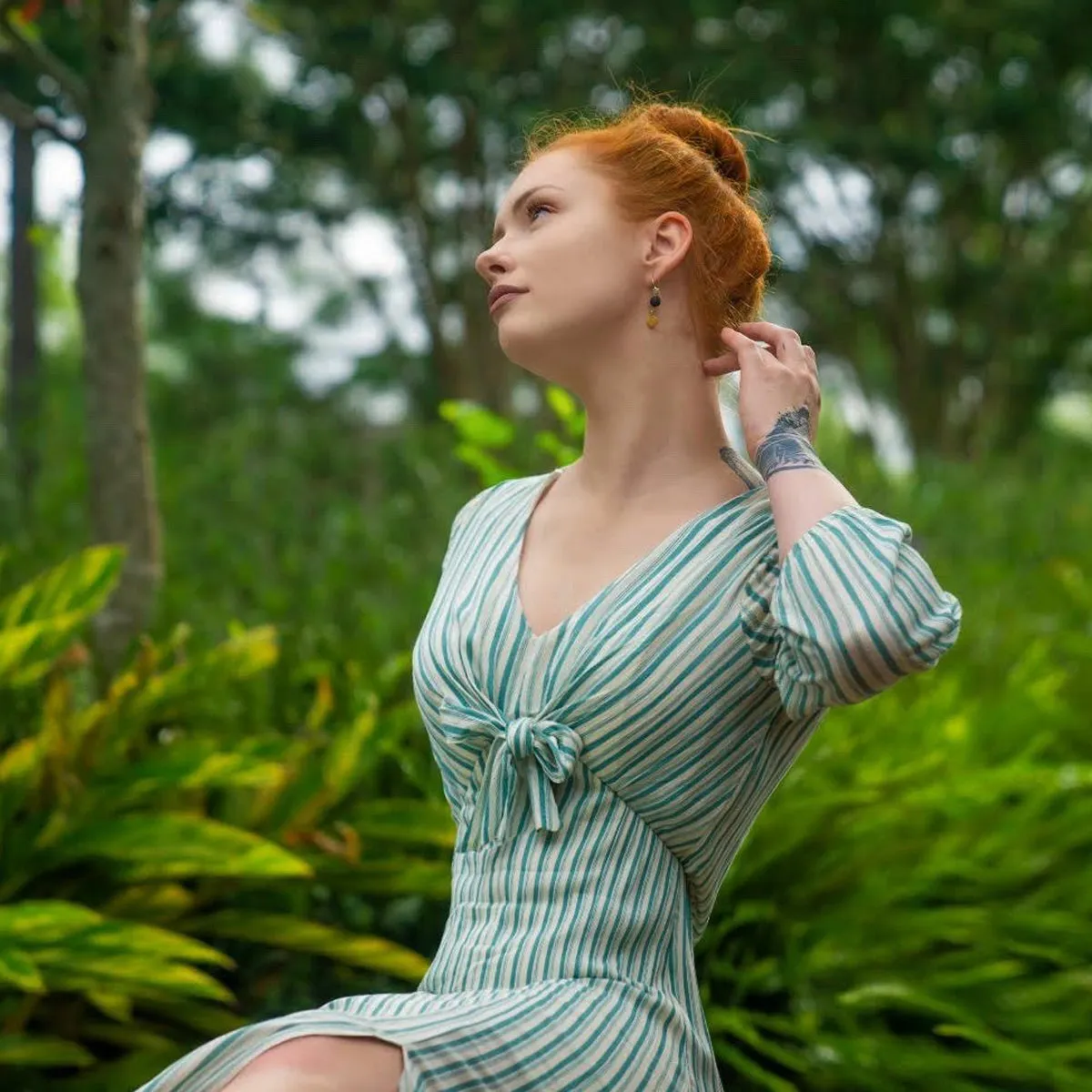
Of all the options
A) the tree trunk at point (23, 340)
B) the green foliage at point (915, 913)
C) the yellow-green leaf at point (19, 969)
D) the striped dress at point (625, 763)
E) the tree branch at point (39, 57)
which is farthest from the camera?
the tree trunk at point (23, 340)

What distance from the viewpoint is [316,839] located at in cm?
307

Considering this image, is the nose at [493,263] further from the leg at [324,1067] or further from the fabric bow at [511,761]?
the leg at [324,1067]

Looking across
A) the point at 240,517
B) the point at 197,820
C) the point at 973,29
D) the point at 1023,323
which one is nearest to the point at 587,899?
the point at 197,820

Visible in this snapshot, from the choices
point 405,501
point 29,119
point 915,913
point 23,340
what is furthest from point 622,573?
point 23,340

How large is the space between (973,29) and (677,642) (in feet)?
34.4

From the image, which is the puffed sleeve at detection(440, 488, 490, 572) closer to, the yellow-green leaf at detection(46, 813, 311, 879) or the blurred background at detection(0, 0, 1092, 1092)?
the blurred background at detection(0, 0, 1092, 1092)

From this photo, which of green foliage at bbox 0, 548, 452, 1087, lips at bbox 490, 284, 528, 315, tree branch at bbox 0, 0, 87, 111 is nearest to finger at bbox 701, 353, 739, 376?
lips at bbox 490, 284, 528, 315

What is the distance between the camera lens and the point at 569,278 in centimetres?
172

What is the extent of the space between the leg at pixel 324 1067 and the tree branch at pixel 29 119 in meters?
2.85

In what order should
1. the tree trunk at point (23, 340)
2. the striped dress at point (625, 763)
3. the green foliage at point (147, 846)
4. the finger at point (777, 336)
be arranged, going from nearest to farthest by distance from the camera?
the striped dress at point (625, 763) < the finger at point (777, 336) < the green foliage at point (147, 846) < the tree trunk at point (23, 340)

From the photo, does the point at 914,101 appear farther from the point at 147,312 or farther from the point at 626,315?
the point at 626,315

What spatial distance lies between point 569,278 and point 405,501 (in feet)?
19.1

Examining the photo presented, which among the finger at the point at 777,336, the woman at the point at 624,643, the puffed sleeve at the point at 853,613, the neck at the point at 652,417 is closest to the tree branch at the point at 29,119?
the woman at the point at 624,643

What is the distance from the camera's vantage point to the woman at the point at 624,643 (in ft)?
4.75
